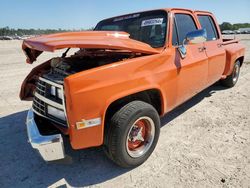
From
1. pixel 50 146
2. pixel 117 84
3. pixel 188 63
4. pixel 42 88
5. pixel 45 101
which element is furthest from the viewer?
pixel 188 63

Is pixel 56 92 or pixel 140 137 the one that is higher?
pixel 56 92

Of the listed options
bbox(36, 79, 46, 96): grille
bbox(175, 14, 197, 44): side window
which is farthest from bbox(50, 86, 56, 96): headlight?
bbox(175, 14, 197, 44): side window

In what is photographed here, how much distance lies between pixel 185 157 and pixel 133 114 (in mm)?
981

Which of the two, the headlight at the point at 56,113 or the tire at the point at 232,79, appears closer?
the headlight at the point at 56,113

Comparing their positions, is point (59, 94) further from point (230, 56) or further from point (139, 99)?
point (230, 56)

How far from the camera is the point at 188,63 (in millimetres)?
3768

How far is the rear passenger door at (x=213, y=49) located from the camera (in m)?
4.60

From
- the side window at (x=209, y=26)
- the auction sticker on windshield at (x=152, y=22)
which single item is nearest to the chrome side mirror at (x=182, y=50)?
the auction sticker on windshield at (x=152, y=22)

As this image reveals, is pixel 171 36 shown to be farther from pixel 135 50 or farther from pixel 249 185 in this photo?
pixel 249 185

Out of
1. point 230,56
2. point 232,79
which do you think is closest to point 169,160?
point 230,56

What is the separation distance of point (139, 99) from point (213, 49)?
2.37 metres

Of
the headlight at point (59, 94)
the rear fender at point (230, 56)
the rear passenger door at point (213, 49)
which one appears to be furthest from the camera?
the rear fender at point (230, 56)

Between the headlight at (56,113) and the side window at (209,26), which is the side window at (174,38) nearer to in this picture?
the side window at (209,26)

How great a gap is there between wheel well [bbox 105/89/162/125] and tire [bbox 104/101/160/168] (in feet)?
0.41
